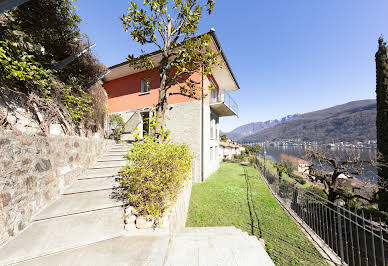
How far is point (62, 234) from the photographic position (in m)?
2.51

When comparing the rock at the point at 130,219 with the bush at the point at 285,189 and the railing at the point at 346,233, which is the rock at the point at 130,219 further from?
the bush at the point at 285,189

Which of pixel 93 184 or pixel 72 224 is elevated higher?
pixel 93 184

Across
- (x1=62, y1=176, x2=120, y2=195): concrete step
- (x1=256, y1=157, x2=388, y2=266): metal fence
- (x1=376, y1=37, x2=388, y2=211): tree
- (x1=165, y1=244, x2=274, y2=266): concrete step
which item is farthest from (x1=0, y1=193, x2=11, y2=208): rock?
(x1=376, y1=37, x2=388, y2=211): tree

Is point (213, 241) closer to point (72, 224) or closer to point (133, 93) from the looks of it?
point (72, 224)

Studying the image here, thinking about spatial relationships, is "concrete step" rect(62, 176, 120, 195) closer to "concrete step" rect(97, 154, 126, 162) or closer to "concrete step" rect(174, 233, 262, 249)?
"concrete step" rect(97, 154, 126, 162)

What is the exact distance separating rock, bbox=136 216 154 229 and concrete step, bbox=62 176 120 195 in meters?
1.82

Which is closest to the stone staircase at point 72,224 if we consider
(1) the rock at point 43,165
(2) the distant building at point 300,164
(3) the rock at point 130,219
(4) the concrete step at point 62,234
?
(4) the concrete step at point 62,234

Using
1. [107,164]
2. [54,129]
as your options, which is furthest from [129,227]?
[107,164]

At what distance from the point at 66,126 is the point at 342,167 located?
10.7 meters

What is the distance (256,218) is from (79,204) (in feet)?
17.7

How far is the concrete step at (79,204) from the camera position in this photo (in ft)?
9.79

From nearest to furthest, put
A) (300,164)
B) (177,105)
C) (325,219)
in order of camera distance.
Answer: (325,219) → (177,105) → (300,164)

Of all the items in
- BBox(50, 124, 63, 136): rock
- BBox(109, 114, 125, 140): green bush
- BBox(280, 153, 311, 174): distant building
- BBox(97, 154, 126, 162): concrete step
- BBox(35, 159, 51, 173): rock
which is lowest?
BBox(280, 153, 311, 174): distant building

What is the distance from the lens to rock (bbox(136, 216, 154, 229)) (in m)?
2.77
